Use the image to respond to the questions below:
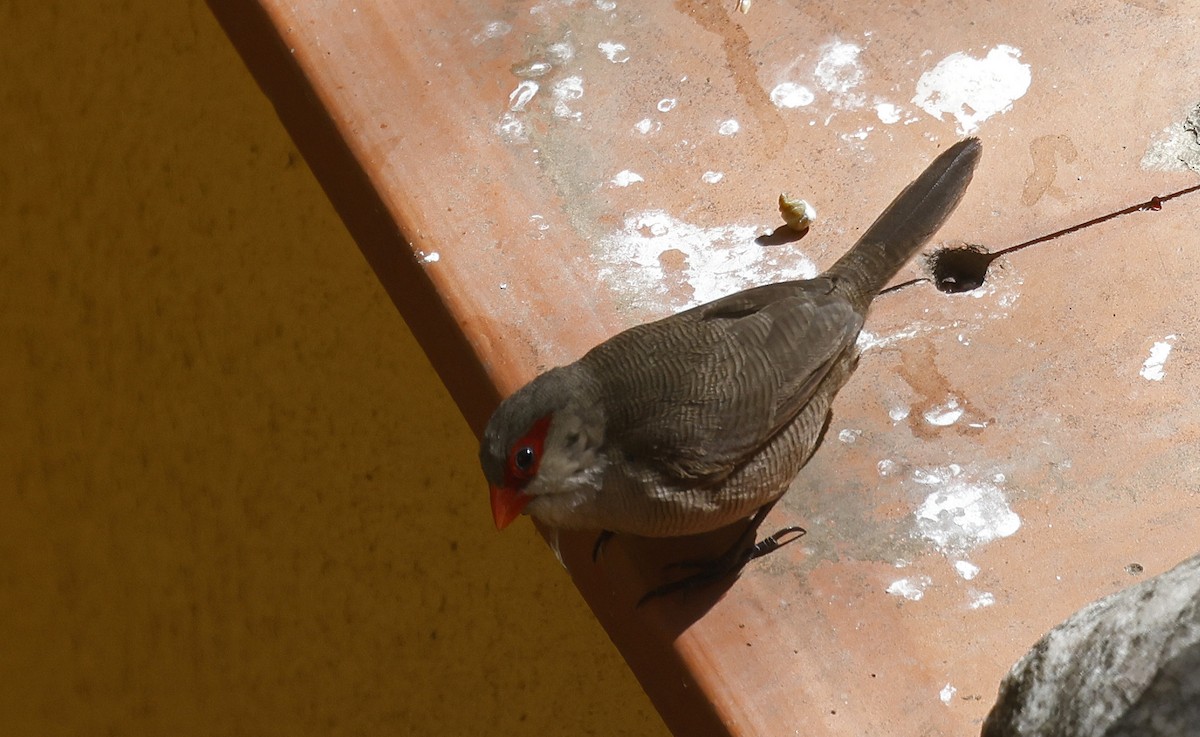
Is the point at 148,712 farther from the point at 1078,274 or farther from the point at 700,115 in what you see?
the point at 1078,274

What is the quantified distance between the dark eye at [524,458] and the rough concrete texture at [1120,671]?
0.82m

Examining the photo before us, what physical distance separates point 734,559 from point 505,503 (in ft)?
1.32

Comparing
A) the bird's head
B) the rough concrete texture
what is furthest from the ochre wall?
the rough concrete texture

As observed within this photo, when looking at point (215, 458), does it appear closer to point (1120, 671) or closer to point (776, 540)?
point (776, 540)

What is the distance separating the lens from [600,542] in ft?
7.80

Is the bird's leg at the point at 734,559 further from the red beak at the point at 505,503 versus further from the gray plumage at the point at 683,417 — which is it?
the red beak at the point at 505,503

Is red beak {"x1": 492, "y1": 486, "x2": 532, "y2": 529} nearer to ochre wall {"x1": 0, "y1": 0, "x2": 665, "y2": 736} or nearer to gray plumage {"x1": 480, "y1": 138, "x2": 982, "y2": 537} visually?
gray plumage {"x1": 480, "y1": 138, "x2": 982, "y2": 537}

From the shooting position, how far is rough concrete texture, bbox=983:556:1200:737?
1.43 meters

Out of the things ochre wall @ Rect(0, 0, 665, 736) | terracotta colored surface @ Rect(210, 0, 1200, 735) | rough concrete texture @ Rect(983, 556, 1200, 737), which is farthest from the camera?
ochre wall @ Rect(0, 0, 665, 736)

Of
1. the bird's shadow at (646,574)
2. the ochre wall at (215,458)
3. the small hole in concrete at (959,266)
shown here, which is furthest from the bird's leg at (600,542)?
the small hole in concrete at (959,266)

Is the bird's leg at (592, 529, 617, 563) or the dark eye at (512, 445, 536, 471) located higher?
the dark eye at (512, 445, 536, 471)

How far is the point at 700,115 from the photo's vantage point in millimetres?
2711

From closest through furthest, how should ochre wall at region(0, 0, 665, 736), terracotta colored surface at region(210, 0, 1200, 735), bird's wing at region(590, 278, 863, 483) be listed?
1. terracotta colored surface at region(210, 0, 1200, 735)
2. bird's wing at region(590, 278, 863, 483)
3. ochre wall at region(0, 0, 665, 736)

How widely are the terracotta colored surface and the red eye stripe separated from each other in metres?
0.21
